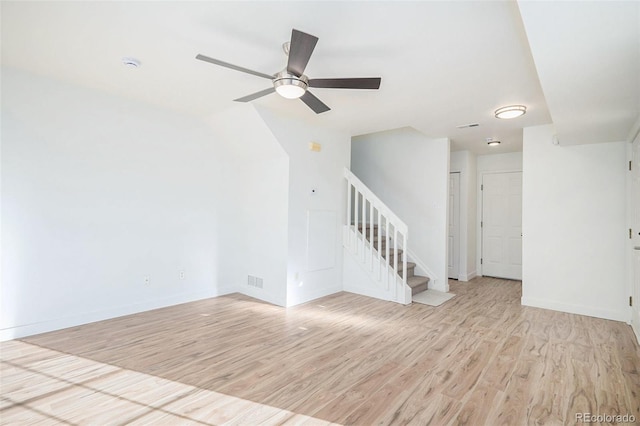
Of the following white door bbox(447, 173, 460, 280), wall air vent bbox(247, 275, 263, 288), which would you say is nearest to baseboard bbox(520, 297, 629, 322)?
white door bbox(447, 173, 460, 280)

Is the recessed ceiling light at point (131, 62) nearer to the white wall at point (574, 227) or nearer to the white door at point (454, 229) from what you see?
the white wall at point (574, 227)

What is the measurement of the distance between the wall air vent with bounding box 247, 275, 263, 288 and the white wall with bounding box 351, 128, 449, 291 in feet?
9.07

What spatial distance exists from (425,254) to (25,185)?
542cm

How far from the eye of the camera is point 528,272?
14.7 feet

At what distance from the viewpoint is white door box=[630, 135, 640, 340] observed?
336 centimetres

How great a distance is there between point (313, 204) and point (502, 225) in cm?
416

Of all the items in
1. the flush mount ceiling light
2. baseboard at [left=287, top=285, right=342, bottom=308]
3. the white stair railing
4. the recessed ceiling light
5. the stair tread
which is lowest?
baseboard at [left=287, top=285, right=342, bottom=308]

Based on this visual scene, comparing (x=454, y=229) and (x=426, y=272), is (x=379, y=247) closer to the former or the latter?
(x=426, y=272)

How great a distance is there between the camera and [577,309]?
164 inches

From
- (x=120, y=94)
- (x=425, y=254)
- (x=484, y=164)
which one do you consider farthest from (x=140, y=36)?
(x=484, y=164)

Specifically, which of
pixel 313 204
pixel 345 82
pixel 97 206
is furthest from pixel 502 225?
pixel 97 206

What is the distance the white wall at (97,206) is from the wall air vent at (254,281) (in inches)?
18.8

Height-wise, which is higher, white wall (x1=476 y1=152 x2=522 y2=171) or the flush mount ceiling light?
the flush mount ceiling light

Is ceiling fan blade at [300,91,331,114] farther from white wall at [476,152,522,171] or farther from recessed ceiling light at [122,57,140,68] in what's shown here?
white wall at [476,152,522,171]
